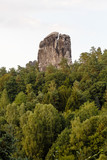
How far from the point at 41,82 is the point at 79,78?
9223mm

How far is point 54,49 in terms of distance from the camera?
6838cm

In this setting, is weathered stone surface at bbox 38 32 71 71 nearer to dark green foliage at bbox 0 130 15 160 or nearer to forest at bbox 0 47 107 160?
forest at bbox 0 47 107 160

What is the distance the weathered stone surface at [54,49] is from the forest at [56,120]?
12.0 m

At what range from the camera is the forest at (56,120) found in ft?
76.4

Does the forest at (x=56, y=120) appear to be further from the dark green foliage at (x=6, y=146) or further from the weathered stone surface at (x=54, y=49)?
the weathered stone surface at (x=54, y=49)

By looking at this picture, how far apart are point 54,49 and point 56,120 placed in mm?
39931

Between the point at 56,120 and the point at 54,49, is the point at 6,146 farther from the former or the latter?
the point at 54,49

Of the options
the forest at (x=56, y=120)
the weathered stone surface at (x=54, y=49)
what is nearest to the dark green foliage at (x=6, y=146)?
the forest at (x=56, y=120)

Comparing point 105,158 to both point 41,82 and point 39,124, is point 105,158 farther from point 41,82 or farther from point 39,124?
point 41,82

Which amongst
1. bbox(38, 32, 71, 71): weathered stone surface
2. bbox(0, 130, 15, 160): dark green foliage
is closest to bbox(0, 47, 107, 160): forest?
bbox(0, 130, 15, 160): dark green foliage

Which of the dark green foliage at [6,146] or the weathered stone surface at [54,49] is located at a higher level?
the weathered stone surface at [54,49]

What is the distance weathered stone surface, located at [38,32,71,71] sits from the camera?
6744 centimetres

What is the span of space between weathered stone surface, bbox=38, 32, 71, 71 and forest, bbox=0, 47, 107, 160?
473 inches

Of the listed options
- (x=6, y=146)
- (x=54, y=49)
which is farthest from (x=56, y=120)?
(x=54, y=49)
